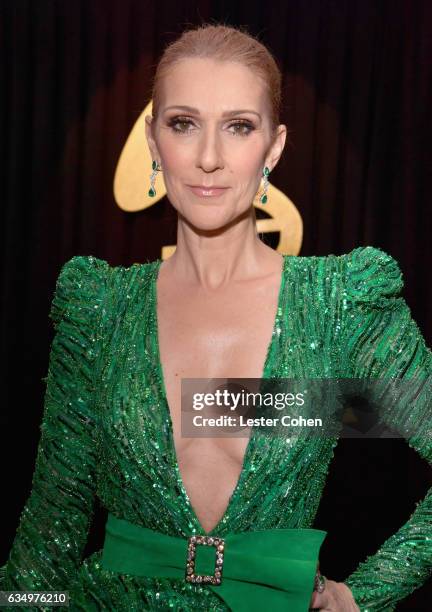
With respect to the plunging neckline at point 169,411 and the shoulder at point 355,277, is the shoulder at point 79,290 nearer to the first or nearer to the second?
the plunging neckline at point 169,411

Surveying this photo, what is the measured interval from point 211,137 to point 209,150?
21 millimetres

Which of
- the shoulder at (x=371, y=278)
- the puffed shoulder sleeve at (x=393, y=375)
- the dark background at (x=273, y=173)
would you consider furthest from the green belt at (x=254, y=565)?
the dark background at (x=273, y=173)

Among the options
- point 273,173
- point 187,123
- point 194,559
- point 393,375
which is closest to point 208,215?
point 187,123

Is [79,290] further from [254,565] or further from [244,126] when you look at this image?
[254,565]

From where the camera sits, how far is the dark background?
2.73m

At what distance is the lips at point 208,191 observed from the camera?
1340 mm

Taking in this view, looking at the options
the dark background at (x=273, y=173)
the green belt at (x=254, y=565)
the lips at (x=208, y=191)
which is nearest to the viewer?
the green belt at (x=254, y=565)

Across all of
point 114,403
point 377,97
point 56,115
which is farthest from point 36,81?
point 114,403

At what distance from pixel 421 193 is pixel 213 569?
1.79 metres

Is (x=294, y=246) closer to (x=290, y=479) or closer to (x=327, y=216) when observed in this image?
(x=327, y=216)

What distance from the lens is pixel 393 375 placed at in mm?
1350

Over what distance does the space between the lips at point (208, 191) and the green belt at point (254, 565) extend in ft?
1.60

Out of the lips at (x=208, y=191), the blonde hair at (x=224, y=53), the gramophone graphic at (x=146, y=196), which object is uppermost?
the gramophone graphic at (x=146, y=196)

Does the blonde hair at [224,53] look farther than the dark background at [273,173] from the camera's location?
No
